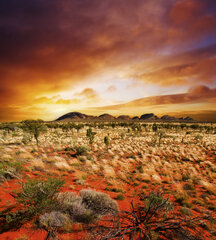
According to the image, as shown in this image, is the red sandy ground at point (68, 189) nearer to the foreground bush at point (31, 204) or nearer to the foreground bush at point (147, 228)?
the foreground bush at point (31, 204)

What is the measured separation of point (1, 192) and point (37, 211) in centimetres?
378

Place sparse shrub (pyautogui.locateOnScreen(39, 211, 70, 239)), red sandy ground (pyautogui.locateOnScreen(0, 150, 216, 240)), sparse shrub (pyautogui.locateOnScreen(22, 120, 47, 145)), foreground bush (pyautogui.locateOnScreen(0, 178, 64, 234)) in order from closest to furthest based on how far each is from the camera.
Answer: red sandy ground (pyautogui.locateOnScreen(0, 150, 216, 240)) < sparse shrub (pyautogui.locateOnScreen(39, 211, 70, 239)) < foreground bush (pyautogui.locateOnScreen(0, 178, 64, 234)) < sparse shrub (pyautogui.locateOnScreen(22, 120, 47, 145))

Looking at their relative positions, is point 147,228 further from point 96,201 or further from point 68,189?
point 68,189

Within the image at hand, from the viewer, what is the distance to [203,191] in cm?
916

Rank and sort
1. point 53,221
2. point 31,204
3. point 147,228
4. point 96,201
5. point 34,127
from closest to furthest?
point 147,228, point 53,221, point 31,204, point 96,201, point 34,127

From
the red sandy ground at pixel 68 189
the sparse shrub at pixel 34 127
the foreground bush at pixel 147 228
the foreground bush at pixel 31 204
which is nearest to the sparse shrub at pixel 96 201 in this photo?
the red sandy ground at pixel 68 189

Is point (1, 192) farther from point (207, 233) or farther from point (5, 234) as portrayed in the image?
point (207, 233)

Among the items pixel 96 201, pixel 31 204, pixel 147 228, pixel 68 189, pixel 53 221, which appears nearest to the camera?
pixel 147 228

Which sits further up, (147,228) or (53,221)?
(53,221)

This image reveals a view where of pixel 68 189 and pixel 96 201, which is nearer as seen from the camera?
pixel 96 201

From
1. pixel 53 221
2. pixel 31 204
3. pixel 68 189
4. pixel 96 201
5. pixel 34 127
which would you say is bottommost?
pixel 68 189

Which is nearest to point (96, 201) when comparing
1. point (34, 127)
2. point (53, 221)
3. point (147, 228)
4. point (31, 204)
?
point (53, 221)

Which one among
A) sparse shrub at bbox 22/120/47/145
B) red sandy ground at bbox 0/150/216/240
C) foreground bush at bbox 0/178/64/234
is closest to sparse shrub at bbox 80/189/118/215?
red sandy ground at bbox 0/150/216/240

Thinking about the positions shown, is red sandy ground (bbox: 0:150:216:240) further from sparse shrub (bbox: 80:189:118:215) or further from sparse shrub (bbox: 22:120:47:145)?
sparse shrub (bbox: 22:120:47:145)
